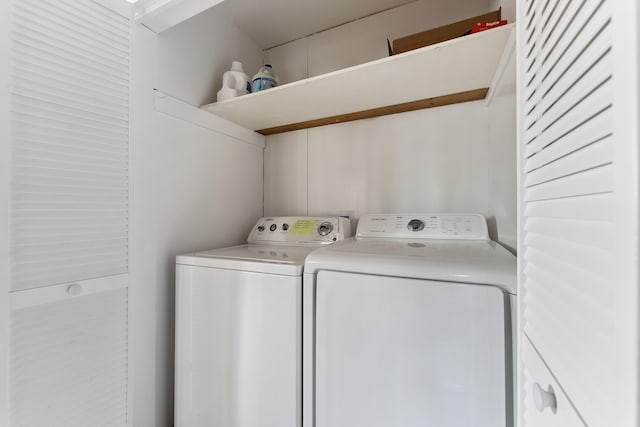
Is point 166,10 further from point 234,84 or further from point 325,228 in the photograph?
point 325,228

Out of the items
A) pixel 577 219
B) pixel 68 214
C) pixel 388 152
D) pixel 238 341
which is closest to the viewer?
pixel 577 219

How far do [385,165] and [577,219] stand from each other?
132cm

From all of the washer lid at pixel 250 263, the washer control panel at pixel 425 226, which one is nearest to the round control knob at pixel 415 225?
the washer control panel at pixel 425 226

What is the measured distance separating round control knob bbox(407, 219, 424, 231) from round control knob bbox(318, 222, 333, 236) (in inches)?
17.2

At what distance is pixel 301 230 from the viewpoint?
1534mm

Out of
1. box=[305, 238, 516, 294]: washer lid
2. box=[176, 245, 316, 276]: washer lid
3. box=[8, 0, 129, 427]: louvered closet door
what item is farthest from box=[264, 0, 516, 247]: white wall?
box=[8, 0, 129, 427]: louvered closet door

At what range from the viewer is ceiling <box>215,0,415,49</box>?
1.56 metres

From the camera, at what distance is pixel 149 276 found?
1.17 meters

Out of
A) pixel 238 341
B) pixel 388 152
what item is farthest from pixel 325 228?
pixel 238 341


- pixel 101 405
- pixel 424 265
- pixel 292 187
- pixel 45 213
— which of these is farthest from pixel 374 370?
pixel 292 187

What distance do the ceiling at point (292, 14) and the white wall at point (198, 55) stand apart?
0.10 metres

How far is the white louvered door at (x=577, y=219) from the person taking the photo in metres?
0.25

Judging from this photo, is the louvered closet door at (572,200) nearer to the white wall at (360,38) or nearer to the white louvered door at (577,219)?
the white louvered door at (577,219)

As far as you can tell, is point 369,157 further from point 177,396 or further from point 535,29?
point 177,396
